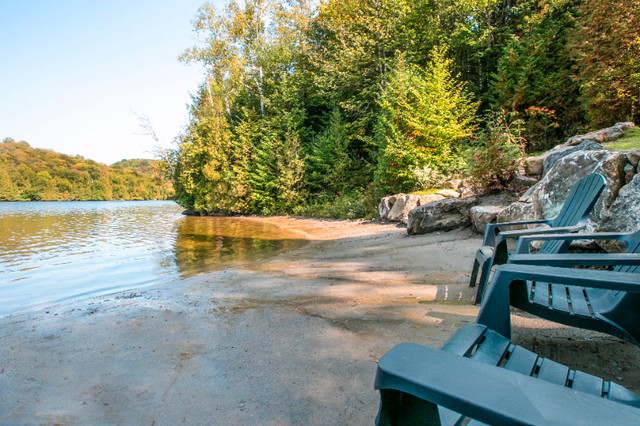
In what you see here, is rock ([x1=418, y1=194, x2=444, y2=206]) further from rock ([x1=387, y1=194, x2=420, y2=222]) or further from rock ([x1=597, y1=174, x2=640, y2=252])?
rock ([x1=597, y1=174, x2=640, y2=252])

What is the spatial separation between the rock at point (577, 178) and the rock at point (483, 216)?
0.86 meters

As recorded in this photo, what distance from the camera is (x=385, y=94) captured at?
13711 mm

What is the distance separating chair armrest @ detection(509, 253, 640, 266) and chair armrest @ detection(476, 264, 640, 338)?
42 centimetres

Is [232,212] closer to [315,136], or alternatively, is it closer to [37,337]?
[315,136]

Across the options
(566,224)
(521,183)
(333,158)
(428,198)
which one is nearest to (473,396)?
(566,224)

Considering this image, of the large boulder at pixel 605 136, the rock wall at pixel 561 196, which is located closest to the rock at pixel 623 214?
the rock wall at pixel 561 196

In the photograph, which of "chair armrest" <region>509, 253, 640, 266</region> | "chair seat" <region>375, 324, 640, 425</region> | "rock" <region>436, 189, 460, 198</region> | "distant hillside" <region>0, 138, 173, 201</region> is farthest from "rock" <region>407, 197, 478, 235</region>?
"distant hillside" <region>0, 138, 173, 201</region>

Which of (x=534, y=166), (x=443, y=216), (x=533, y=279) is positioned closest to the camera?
(x=533, y=279)

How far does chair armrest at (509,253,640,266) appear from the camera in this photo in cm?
142

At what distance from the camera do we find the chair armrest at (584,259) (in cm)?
142

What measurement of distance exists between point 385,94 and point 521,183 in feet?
27.0

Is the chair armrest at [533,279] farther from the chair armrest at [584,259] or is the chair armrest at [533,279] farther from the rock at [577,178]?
the rock at [577,178]

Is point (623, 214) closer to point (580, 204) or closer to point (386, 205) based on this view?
point (580, 204)

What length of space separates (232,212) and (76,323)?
2117 cm
